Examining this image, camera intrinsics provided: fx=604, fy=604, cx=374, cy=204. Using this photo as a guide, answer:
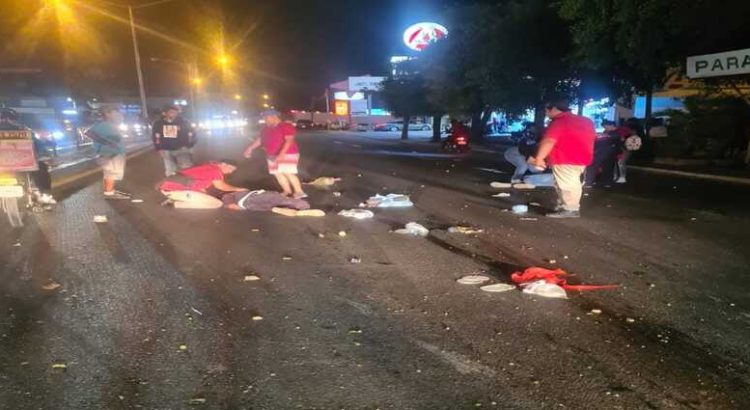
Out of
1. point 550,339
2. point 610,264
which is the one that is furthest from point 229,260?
point 610,264

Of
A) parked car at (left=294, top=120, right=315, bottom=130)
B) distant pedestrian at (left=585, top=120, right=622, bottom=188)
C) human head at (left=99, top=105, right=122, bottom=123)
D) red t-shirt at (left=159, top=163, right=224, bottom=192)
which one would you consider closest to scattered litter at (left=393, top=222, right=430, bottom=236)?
red t-shirt at (left=159, top=163, right=224, bottom=192)

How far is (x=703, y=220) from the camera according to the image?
9125 millimetres

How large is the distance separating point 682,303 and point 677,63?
15737 millimetres

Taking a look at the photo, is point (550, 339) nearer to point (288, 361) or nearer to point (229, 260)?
point (288, 361)

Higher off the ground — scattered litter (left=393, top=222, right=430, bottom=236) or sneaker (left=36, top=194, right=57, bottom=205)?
sneaker (left=36, top=194, right=57, bottom=205)

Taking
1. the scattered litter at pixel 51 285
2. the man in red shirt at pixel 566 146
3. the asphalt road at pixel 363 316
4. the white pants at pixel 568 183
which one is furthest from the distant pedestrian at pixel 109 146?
the white pants at pixel 568 183

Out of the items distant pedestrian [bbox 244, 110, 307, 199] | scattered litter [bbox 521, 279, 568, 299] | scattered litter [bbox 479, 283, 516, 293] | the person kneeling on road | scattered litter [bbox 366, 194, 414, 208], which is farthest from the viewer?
distant pedestrian [bbox 244, 110, 307, 199]

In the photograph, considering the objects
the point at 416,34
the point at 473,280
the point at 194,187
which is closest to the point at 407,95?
the point at 416,34

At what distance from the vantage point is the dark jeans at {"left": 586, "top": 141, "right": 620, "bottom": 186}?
45.0 ft

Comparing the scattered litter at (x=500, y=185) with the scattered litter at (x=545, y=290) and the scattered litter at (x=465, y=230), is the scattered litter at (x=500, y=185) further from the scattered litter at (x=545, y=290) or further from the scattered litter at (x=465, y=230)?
the scattered litter at (x=545, y=290)

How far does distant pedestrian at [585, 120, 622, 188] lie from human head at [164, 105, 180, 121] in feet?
29.7

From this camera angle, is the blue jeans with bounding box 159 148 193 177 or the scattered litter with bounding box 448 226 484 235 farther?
the blue jeans with bounding box 159 148 193 177

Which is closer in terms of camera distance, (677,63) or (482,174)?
(482,174)

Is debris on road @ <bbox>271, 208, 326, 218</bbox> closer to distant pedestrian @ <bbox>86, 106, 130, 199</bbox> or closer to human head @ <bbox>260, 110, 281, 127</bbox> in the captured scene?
human head @ <bbox>260, 110, 281, 127</bbox>
